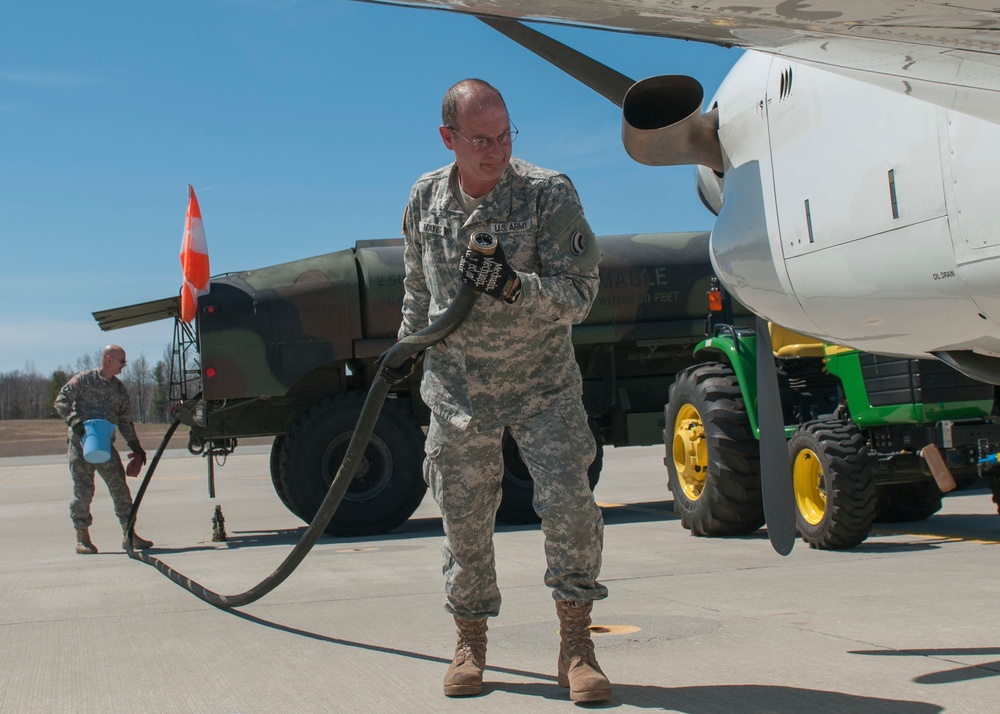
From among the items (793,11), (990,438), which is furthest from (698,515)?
(793,11)

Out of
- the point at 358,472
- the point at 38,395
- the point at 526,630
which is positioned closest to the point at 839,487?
the point at 526,630

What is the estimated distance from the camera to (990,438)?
603cm

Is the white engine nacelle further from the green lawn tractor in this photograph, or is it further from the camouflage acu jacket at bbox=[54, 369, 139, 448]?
the camouflage acu jacket at bbox=[54, 369, 139, 448]

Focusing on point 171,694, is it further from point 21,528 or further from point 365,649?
point 21,528

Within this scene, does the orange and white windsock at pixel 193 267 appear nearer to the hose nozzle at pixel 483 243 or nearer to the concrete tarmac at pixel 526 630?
the concrete tarmac at pixel 526 630

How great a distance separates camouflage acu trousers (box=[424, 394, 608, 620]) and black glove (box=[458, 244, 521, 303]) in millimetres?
476

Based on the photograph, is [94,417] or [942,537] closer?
[942,537]

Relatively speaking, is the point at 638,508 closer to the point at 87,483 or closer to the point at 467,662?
the point at 87,483

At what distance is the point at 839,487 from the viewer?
6.33 metres

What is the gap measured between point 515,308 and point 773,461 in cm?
223

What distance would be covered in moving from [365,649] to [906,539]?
4.48 metres

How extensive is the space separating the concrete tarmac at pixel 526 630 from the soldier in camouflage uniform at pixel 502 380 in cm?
32

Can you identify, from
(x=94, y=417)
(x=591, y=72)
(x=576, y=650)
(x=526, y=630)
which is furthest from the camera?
(x=94, y=417)

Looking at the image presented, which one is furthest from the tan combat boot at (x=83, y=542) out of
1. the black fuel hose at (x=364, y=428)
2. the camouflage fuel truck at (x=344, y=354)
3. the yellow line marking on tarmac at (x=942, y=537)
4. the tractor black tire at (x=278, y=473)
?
the yellow line marking on tarmac at (x=942, y=537)
